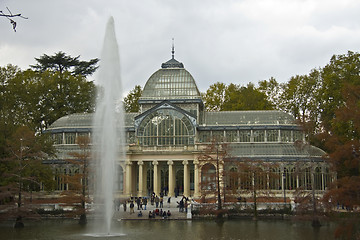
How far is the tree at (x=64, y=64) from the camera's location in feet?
307

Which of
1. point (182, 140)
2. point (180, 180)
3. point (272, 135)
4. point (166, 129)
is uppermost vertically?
point (166, 129)

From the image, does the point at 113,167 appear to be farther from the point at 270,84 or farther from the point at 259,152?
the point at 270,84

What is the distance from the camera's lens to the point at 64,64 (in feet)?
311

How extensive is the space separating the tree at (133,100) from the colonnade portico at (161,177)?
24.9 metres

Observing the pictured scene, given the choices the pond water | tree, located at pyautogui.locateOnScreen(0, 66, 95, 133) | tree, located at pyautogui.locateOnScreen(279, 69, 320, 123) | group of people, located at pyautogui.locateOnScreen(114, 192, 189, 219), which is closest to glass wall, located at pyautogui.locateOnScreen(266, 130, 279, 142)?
tree, located at pyautogui.locateOnScreen(279, 69, 320, 123)

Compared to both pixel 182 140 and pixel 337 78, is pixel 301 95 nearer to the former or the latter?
pixel 337 78

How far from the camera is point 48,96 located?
84.2 metres

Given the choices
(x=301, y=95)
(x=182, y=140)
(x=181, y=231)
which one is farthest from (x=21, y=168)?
→ (x=301, y=95)

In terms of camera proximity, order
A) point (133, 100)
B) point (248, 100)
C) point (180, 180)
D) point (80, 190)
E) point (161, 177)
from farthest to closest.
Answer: point (133, 100), point (248, 100), point (161, 177), point (180, 180), point (80, 190)

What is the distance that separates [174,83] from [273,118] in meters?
16.1

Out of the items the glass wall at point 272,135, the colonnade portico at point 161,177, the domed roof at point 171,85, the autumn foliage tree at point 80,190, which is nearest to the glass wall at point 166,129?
the colonnade portico at point 161,177

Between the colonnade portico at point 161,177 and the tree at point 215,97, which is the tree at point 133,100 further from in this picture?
the colonnade portico at point 161,177

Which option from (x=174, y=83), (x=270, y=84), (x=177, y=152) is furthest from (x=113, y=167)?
(x=270, y=84)

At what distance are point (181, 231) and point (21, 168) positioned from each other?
15.6 meters
